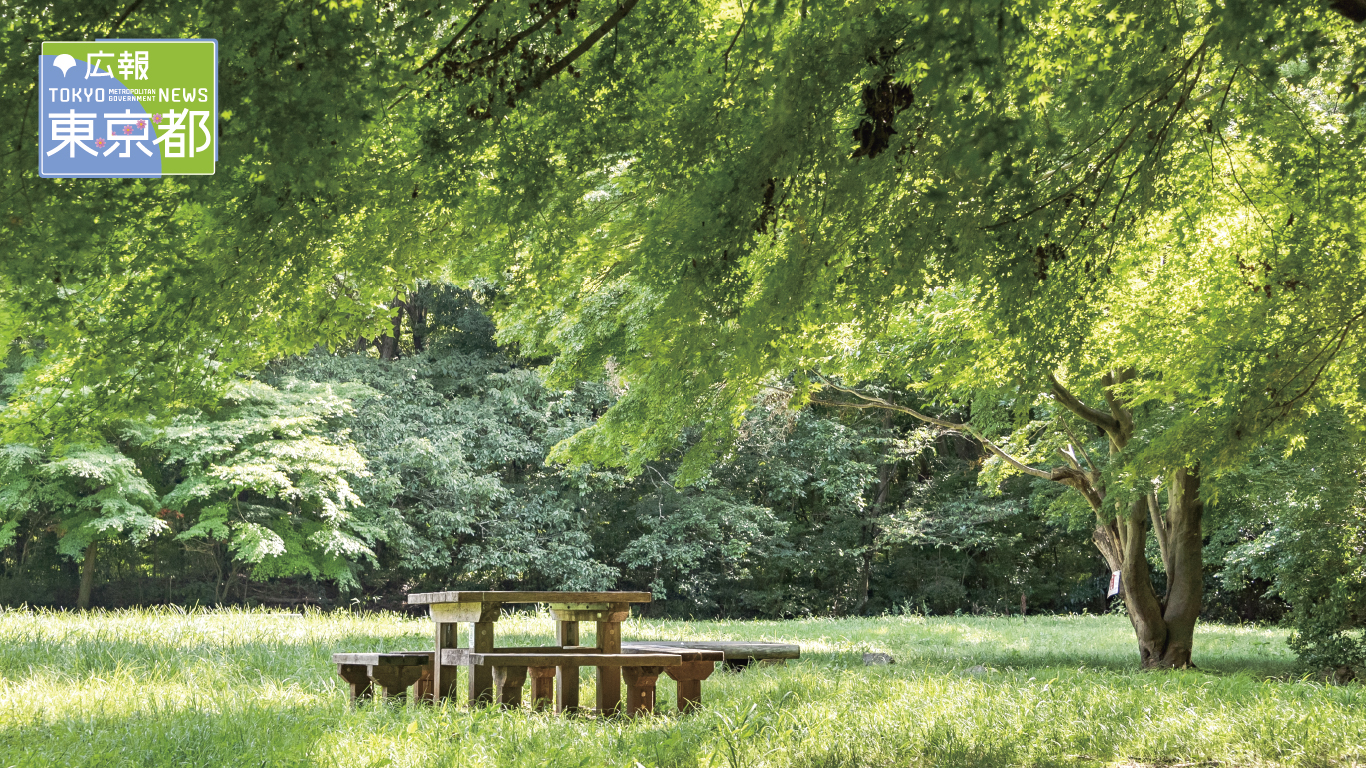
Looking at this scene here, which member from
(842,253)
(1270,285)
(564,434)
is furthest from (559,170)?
(564,434)

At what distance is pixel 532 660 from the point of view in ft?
19.6

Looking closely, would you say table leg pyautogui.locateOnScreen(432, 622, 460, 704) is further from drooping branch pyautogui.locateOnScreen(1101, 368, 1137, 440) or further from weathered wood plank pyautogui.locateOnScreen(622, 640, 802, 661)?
drooping branch pyautogui.locateOnScreen(1101, 368, 1137, 440)

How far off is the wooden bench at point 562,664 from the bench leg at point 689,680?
102mm

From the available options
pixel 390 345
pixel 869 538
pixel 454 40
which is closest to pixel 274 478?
pixel 390 345

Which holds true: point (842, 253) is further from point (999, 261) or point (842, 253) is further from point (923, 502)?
point (923, 502)

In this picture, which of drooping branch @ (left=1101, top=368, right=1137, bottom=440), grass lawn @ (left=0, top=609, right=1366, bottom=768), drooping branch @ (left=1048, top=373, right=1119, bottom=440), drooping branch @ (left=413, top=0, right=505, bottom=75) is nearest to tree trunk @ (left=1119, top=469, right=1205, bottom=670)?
drooping branch @ (left=1101, top=368, right=1137, bottom=440)

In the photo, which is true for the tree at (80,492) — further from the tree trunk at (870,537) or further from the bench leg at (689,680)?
the tree trunk at (870,537)

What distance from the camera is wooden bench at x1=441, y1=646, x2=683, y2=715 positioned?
5.94 m

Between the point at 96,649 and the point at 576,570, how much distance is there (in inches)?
640

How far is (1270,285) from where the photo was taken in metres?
6.26

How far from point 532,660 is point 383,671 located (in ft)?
3.74

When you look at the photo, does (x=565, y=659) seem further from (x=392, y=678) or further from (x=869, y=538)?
(x=869, y=538)

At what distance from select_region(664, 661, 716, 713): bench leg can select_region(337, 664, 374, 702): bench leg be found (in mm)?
2124

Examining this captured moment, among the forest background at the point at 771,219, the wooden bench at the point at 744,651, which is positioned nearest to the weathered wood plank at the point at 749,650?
the wooden bench at the point at 744,651
